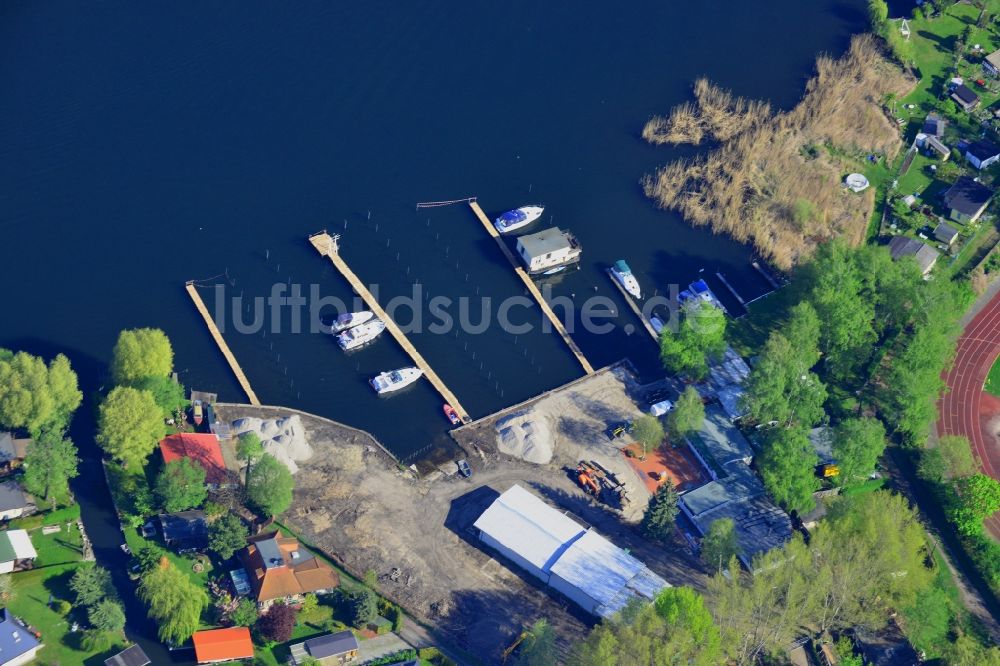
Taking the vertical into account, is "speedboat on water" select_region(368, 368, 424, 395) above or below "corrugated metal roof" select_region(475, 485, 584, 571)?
above

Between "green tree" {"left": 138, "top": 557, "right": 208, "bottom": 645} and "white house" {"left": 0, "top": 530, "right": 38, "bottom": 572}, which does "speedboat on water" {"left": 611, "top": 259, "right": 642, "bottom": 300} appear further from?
"white house" {"left": 0, "top": 530, "right": 38, "bottom": 572}

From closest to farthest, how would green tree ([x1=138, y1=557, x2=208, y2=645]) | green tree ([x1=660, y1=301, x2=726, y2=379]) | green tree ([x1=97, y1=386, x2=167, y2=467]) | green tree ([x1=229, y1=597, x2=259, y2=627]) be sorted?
green tree ([x1=138, y1=557, x2=208, y2=645]) → green tree ([x1=229, y1=597, x2=259, y2=627]) → green tree ([x1=97, y1=386, x2=167, y2=467]) → green tree ([x1=660, y1=301, x2=726, y2=379])

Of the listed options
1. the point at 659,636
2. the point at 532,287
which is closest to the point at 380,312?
the point at 532,287

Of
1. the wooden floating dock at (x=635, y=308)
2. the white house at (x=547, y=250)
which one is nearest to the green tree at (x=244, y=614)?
the white house at (x=547, y=250)

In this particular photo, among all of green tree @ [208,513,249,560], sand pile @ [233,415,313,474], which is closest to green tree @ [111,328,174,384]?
sand pile @ [233,415,313,474]

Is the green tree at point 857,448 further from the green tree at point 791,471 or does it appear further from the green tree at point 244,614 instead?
the green tree at point 244,614

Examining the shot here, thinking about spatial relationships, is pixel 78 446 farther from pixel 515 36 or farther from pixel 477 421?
pixel 515 36
